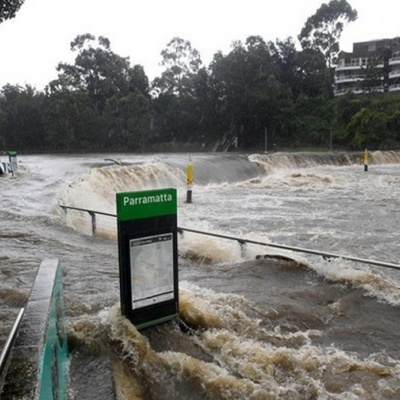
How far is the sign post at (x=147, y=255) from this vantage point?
11.9ft

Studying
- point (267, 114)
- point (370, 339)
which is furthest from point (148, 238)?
point (267, 114)

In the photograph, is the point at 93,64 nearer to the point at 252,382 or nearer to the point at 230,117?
the point at 230,117

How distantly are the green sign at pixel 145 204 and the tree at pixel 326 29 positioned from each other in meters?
65.3

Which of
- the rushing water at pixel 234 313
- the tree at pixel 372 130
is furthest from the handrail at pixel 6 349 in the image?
the tree at pixel 372 130

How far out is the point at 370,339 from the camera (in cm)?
438

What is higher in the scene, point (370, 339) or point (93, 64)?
point (93, 64)

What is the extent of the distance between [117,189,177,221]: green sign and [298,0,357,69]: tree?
65268mm

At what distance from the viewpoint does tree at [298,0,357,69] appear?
202 ft

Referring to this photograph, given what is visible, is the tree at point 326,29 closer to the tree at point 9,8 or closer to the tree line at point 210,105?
the tree line at point 210,105

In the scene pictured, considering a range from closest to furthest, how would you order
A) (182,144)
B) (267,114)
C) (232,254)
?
(232,254) < (267,114) < (182,144)

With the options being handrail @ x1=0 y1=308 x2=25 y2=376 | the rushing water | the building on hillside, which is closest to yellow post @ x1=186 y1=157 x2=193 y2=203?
the rushing water

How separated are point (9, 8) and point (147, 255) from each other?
7425 millimetres

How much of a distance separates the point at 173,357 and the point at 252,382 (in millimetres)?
657

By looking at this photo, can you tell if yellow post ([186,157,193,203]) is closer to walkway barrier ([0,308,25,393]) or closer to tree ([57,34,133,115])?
walkway barrier ([0,308,25,393])
